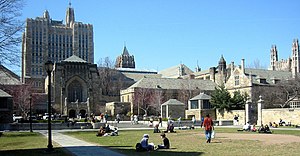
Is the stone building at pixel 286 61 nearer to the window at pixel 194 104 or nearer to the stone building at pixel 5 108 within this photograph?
the window at pixel 194 104

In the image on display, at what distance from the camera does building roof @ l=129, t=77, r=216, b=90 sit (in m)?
87.2

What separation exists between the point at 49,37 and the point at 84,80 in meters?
73.1

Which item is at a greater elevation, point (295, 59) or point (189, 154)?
point (295, 59)

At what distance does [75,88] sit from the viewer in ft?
283

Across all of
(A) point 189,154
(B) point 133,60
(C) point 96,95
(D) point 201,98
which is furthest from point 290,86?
(B) point 133,60

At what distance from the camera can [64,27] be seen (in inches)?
6166

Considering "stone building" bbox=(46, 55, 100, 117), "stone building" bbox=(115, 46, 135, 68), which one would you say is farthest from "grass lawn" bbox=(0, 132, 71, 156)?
"stone building" bbox=(115, 46, 135, 68)

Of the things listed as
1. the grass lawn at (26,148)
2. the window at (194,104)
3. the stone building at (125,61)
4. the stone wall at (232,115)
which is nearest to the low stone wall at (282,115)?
the stone wall at (232,115)

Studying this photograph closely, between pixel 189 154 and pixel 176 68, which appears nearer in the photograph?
pixel 189 154

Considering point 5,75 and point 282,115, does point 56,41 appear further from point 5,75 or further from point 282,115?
point 282,115

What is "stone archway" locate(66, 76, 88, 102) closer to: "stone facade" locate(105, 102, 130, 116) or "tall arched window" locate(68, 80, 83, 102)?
"tall arched window" locate(68, 80, 83, 102)

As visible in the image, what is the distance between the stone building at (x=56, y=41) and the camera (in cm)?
14562

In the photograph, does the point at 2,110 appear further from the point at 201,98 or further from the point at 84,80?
the point at 84,80

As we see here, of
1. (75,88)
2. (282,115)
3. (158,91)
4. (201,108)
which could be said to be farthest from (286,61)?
(282,115)
